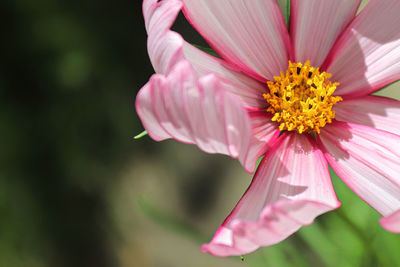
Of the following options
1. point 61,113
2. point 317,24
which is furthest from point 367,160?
point 61,113

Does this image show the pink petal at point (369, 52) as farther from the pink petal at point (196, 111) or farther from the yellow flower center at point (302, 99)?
the pink petal at point (196, 111)

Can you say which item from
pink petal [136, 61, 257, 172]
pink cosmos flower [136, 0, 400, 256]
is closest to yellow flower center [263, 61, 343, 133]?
pink cosmos flower [136, 0, 400, 256]

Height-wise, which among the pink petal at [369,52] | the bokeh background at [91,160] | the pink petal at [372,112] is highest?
the pink petal at [369,52]

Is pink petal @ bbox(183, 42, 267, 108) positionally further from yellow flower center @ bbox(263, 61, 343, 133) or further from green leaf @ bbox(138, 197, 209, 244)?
green leaf @ bbox(138, 197, 209, 244)

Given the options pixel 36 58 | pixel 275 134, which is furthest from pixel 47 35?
pixel 275 134

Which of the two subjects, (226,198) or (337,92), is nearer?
(337,92)

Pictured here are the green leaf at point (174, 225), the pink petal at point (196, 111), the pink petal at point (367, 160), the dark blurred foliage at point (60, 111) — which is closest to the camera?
the pink petal at point (196, 111)

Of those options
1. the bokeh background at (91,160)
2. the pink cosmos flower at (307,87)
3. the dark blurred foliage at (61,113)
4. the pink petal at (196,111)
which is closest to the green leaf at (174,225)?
the bokeh background at (91,160)

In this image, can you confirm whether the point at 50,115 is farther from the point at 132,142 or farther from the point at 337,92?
the point at 337,92
